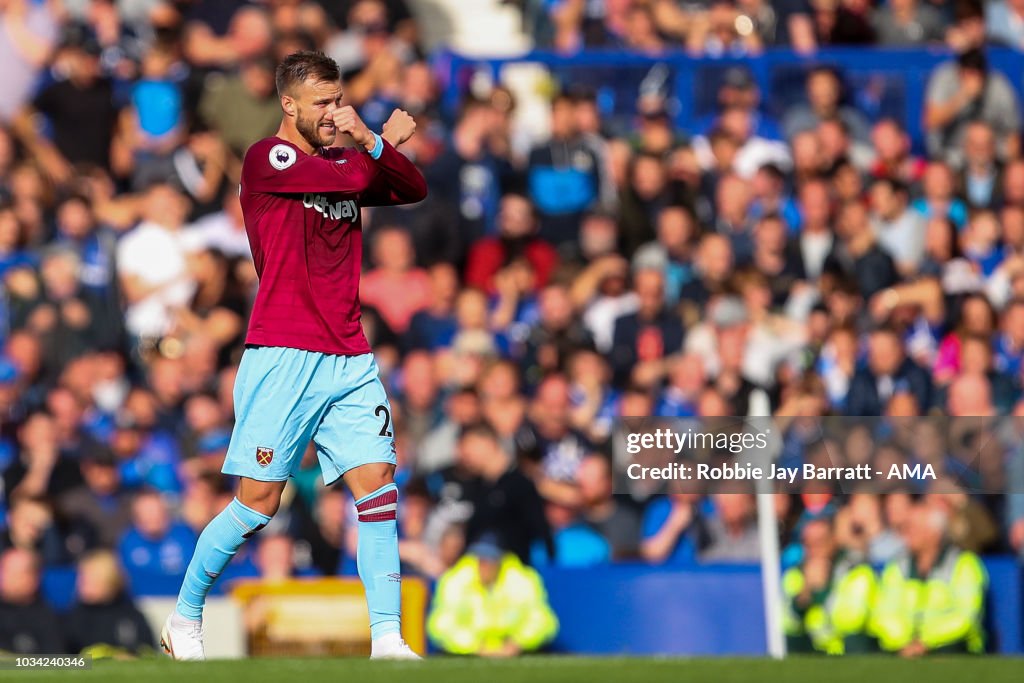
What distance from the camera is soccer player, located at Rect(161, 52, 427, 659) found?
7.11m

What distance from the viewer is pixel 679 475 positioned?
1100 centimetres

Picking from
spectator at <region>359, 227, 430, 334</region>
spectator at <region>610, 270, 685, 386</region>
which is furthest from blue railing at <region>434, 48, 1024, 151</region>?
spectator at <region>610, 270, 685, 386</region>

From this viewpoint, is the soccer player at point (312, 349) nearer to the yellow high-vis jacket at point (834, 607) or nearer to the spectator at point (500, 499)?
the spectator at point (500, 499)

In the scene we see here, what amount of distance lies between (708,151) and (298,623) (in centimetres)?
509

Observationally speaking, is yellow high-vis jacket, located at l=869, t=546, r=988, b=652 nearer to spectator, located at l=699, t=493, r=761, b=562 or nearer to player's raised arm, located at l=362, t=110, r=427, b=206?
spectator, located at l=699, t=493, r=761, b=562

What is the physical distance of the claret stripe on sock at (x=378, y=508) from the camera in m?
7.16

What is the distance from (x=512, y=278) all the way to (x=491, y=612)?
296cm

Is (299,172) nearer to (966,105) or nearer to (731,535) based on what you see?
(731,535)

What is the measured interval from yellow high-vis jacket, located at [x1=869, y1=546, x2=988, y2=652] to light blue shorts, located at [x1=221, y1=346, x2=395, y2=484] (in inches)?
166

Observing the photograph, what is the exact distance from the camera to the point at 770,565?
9.92m

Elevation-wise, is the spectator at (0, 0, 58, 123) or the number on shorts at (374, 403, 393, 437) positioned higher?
the spectator at (0, 0, 58, 123)

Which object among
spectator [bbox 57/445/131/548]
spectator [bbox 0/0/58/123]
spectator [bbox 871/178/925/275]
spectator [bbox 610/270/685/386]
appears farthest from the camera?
spectator [bbox 0/0/58/123]

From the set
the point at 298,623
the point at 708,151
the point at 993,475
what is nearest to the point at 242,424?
the point at 298,623

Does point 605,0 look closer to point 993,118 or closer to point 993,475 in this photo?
point 993,118
